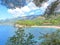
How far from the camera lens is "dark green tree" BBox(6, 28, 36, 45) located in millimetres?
2088

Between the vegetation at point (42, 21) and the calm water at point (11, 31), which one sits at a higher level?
the vegetation at point (42, 21)

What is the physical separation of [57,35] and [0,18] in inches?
28.0

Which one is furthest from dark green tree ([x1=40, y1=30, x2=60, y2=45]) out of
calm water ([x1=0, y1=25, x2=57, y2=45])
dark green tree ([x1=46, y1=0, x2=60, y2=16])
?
dark green tree ([x1=46, y1=0, x2=60, y2=16])

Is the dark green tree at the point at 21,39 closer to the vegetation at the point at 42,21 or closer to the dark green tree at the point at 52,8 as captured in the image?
the vegetation at the point at 42,21

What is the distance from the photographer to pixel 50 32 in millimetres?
2086

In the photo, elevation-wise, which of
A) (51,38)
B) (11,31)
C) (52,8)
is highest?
(52,8)

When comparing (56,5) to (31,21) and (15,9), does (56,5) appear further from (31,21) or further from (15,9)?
(15,9)

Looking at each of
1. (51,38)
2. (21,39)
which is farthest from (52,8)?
(21,39)

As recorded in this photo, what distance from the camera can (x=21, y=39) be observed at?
6.86 ft

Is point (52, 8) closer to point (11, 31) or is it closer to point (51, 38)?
point (51, 38)

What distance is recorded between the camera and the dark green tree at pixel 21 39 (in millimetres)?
2088

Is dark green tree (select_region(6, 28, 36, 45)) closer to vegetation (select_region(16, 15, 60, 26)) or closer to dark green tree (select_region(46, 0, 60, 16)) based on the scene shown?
vegetation (select_region(16, 15, 60, 26))

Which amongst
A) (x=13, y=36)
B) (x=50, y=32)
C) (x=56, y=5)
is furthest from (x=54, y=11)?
(x=13, y=36)

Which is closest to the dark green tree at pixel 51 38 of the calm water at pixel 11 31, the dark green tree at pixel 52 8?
the calm water at pixel 11 31
